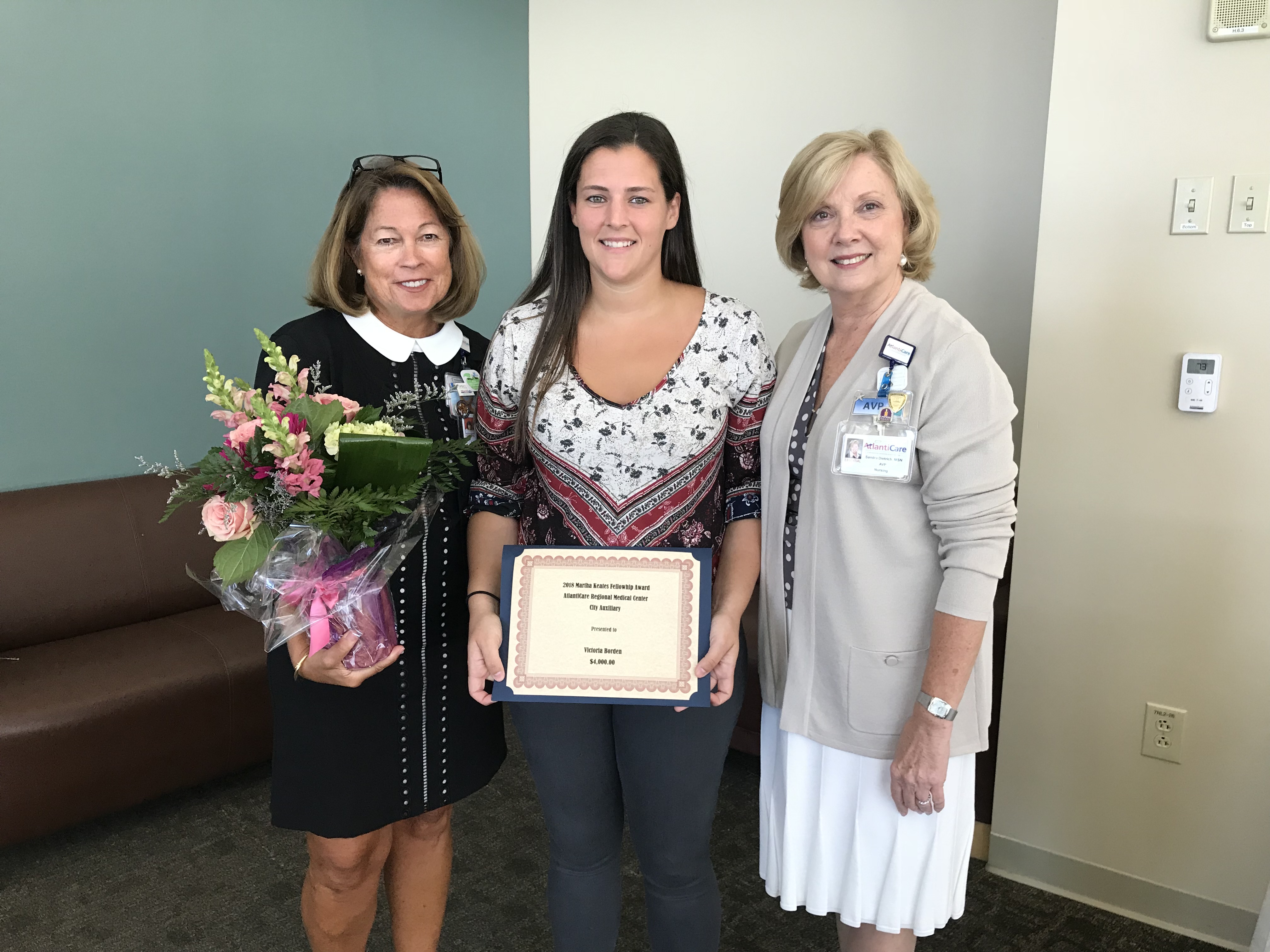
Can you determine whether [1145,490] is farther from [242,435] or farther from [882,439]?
[242,435]

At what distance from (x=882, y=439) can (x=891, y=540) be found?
0.56 feet

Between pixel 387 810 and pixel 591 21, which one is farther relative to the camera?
pixel 591 21

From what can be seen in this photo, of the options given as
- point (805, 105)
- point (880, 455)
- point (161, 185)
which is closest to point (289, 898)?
point (880, 455)

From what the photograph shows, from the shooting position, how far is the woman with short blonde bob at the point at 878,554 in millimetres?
1441

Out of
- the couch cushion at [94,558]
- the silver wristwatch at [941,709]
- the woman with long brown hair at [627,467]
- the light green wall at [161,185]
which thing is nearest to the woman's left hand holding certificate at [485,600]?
the woman with long brown hair at [627,467]

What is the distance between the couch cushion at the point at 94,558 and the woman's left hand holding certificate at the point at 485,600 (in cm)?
189

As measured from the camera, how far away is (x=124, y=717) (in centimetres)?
266

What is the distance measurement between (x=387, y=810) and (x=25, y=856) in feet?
5.19

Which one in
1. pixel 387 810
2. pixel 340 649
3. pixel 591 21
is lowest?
pixel 387 810

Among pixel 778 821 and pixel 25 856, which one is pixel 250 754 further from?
pixel 778 821

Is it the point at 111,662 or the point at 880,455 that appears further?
the point at 111,662

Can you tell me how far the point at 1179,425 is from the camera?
84.4 inches

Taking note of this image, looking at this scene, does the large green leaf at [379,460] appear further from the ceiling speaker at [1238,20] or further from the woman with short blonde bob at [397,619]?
the ceiling speaker at [1238,20]

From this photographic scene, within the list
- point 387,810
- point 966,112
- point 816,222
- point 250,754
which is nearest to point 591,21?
point 966,112
